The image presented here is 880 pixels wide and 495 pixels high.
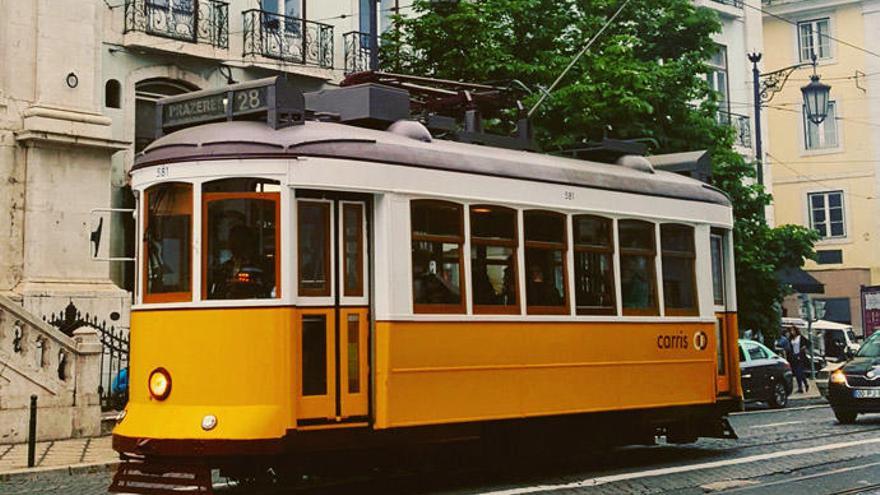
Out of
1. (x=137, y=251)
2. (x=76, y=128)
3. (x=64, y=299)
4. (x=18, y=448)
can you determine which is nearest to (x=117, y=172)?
A: (x=76, y=128)

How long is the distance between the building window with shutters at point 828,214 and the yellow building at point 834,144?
4cm

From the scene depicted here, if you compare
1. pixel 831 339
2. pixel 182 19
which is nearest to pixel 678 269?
pixel 182 19

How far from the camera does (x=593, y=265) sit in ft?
39.7

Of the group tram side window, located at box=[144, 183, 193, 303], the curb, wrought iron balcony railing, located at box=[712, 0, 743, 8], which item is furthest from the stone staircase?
wrought iron balcony railing, located at box=[712, 0, 743, 8]

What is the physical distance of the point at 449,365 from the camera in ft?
34.6

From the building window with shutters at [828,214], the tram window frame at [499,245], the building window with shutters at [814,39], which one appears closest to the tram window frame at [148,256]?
the tram window frame at [499,245]

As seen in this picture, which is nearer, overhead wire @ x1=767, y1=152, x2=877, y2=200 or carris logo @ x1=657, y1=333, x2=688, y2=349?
carris logo @ x1=657, y1=333, x2=688, y2=349

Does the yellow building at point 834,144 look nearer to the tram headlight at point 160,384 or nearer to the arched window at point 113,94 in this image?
the arched window at point 113,94

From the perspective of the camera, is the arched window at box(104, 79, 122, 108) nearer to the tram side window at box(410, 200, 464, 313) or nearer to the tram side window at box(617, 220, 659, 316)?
the tram side window at box(617, 220, 659, 316)

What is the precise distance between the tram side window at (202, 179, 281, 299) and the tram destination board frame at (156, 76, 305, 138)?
2.33 feet

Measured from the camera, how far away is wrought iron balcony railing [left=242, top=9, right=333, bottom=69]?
23531mm

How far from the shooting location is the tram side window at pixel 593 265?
1194cm

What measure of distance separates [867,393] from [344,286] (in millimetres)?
10713

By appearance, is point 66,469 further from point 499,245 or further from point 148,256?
point 499,245
